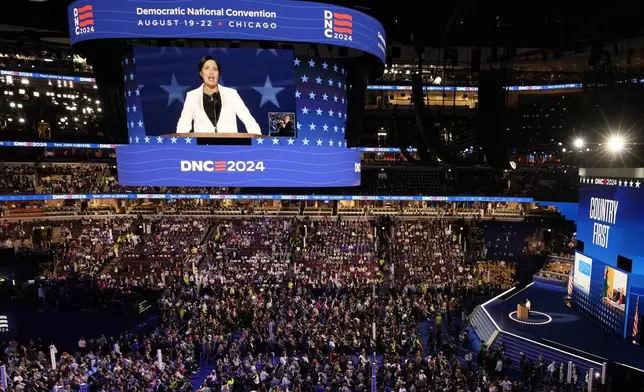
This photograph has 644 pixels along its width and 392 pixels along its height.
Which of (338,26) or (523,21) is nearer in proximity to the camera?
(338,26)

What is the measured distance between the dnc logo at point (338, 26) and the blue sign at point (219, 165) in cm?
425

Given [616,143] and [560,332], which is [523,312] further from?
[616,143]

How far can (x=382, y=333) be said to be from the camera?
17.8 meters

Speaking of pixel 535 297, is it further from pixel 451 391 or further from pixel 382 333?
pixel 451 391

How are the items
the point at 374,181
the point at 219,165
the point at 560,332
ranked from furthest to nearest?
1. the point at 374,181
2. the point at 560,332
3. the point at 219,165

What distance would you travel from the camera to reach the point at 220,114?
16.6m

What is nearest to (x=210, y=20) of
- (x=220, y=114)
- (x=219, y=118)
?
(x=220, y=114)

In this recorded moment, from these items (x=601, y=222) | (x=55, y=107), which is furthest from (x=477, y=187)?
(x=55, y=107)

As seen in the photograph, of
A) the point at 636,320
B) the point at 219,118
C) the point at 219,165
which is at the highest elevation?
the point at 219,118

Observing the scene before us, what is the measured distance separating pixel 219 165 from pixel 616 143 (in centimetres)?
1646

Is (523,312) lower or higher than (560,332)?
higher

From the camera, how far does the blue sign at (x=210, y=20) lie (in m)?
14.8

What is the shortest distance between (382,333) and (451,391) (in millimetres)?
5499

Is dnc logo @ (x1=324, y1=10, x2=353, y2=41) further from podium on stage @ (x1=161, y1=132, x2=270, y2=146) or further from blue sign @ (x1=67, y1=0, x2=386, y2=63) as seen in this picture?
podium on stage @ (x1=161, y1=132, x2=270, y2=146)
